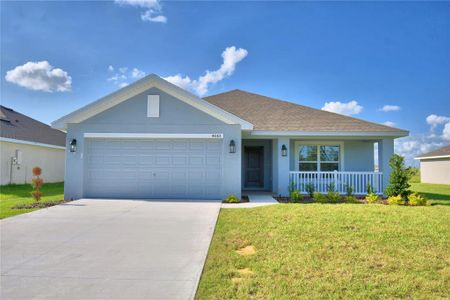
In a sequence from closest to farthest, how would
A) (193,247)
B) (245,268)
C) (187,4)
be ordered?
(245,268) → (193,247) → (187,4)

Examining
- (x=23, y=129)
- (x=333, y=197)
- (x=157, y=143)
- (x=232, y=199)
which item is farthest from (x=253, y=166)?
(x=23, y=129)

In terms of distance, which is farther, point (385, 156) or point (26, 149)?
point (26, 149)

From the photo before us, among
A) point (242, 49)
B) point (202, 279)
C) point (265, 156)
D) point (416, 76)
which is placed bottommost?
point (202, 279)

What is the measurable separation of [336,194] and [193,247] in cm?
765

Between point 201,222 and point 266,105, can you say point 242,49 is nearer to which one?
point 266,105

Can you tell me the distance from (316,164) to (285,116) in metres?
2.91

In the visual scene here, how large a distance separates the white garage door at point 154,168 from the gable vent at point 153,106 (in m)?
1.13

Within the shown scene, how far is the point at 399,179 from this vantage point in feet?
34.6

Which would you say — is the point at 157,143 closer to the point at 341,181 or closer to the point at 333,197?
the point at 333,197

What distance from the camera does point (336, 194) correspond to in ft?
37.4

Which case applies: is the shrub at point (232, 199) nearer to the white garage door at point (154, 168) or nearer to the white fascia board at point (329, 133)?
the white garage door at point (154, 168)

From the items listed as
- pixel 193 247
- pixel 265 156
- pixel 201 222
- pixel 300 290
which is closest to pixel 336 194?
pixel 265 156

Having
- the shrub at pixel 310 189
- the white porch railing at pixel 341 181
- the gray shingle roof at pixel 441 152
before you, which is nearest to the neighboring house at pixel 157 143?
the white porch railing at pixel 341 181

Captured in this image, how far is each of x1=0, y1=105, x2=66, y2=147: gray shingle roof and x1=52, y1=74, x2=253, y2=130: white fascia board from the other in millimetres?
9079
